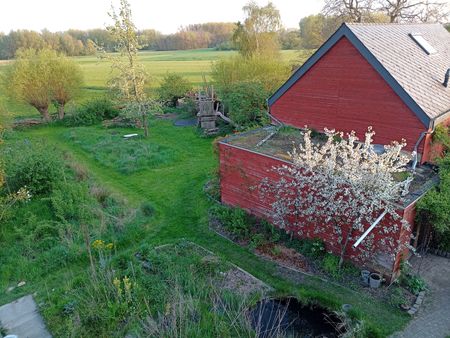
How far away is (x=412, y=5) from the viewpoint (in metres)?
27.4

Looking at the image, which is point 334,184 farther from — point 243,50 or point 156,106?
point 243,50

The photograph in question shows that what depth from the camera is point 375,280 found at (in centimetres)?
859

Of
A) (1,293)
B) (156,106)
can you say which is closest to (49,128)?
(156,106)

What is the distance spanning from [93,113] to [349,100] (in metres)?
24.1

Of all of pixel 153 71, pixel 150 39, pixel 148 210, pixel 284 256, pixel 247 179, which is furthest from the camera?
pixel 150 39

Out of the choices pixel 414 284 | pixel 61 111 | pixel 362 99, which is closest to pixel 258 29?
pixel 61 111

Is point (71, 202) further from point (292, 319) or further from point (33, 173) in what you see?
point (292, 319)

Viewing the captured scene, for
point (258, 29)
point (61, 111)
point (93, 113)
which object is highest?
point (258, 29)

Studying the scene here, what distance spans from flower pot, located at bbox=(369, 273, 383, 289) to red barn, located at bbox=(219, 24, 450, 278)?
31 centimetres

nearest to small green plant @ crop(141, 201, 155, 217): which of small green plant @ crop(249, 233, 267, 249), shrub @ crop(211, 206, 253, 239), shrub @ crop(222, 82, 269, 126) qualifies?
shrub @ crop(211, 206, 253, 239)

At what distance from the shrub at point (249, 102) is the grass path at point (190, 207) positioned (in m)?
2.90

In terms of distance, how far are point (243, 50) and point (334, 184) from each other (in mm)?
31032

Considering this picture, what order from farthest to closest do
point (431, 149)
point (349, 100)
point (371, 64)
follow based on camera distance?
point (349, 100)
point (371, 64)
point (431, 149)

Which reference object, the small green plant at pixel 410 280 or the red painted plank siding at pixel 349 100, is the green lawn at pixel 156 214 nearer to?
the small green plant at pixel 410 280
